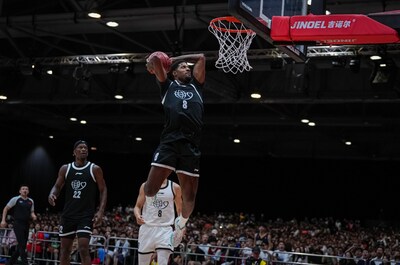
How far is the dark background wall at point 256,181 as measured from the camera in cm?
3588

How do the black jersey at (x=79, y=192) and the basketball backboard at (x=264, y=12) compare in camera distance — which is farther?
the black jersey at (x=79, y=192)

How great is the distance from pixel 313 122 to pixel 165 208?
701 inches

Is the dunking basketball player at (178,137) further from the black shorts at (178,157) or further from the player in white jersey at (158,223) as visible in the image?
the player in white jersey at (158,223)

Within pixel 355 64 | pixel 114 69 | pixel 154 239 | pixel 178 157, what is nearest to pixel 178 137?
pixel 178 157

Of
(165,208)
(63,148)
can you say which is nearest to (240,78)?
(165,208)

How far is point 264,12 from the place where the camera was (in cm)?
1009

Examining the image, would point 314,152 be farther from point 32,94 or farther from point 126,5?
point 126,5

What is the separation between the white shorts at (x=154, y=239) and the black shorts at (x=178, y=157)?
283cm

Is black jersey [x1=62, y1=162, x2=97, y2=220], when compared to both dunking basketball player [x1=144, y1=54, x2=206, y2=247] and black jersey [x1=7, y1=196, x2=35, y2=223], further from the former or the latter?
black jersey [x1=7, y1=196, x2=35, y2=223]

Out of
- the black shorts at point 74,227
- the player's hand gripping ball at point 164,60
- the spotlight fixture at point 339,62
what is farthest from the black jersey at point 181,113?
the spotlight fixture at point 339,62

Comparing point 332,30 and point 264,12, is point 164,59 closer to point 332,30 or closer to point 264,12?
point 264,12

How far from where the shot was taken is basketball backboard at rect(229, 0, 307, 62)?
9.16 m

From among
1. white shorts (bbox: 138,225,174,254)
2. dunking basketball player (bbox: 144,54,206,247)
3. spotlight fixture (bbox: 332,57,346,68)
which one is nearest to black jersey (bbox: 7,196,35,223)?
white shorts (bbox: 138,225,174,254)

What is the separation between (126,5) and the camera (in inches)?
707
